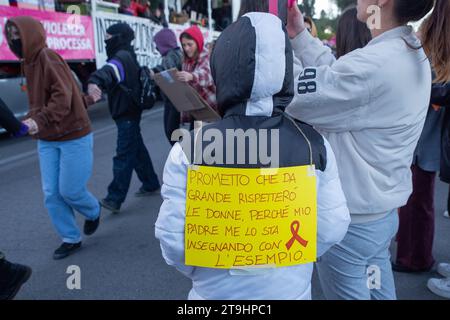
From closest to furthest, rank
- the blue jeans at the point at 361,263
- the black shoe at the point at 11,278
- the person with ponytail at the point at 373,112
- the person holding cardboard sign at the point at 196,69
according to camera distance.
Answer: the person with ponytail at the point at 373,112, the blue jeans at the point at 361,263, the black shoe at the point at 11,278, the person holding cardboard sign at the point at 196,69

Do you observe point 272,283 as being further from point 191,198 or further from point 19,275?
point 19,275

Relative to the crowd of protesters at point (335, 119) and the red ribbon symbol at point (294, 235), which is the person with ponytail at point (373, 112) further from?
the red ribbon symbol at point (294, 235)

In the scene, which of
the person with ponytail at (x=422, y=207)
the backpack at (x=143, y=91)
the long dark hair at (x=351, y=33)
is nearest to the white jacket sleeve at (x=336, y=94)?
the long dark hair at (x=351, y=33)

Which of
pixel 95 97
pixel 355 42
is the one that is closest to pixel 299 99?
pixel 355 42

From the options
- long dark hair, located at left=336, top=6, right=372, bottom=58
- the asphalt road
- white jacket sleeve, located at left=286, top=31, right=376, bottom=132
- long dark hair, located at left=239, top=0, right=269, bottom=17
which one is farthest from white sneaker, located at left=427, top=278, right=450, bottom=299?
long dark hair, located at left=239, top=0, right=269, bottom=17

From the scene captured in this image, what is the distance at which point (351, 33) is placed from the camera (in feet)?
6.43

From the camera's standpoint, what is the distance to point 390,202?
1550mm

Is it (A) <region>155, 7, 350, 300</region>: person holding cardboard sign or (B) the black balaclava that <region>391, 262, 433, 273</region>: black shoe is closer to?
(A) <region>155, 7, 350, 300</region>: person holding cardboard sign

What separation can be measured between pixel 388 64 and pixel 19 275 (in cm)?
218

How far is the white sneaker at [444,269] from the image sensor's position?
2790 mm

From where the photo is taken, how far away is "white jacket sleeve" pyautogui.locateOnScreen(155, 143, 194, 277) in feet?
4.12

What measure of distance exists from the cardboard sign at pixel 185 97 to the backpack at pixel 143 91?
1.15 feet

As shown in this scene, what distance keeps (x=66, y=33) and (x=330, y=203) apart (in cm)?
839

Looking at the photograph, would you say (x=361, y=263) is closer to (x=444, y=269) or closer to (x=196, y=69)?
(x=444, y=269)
